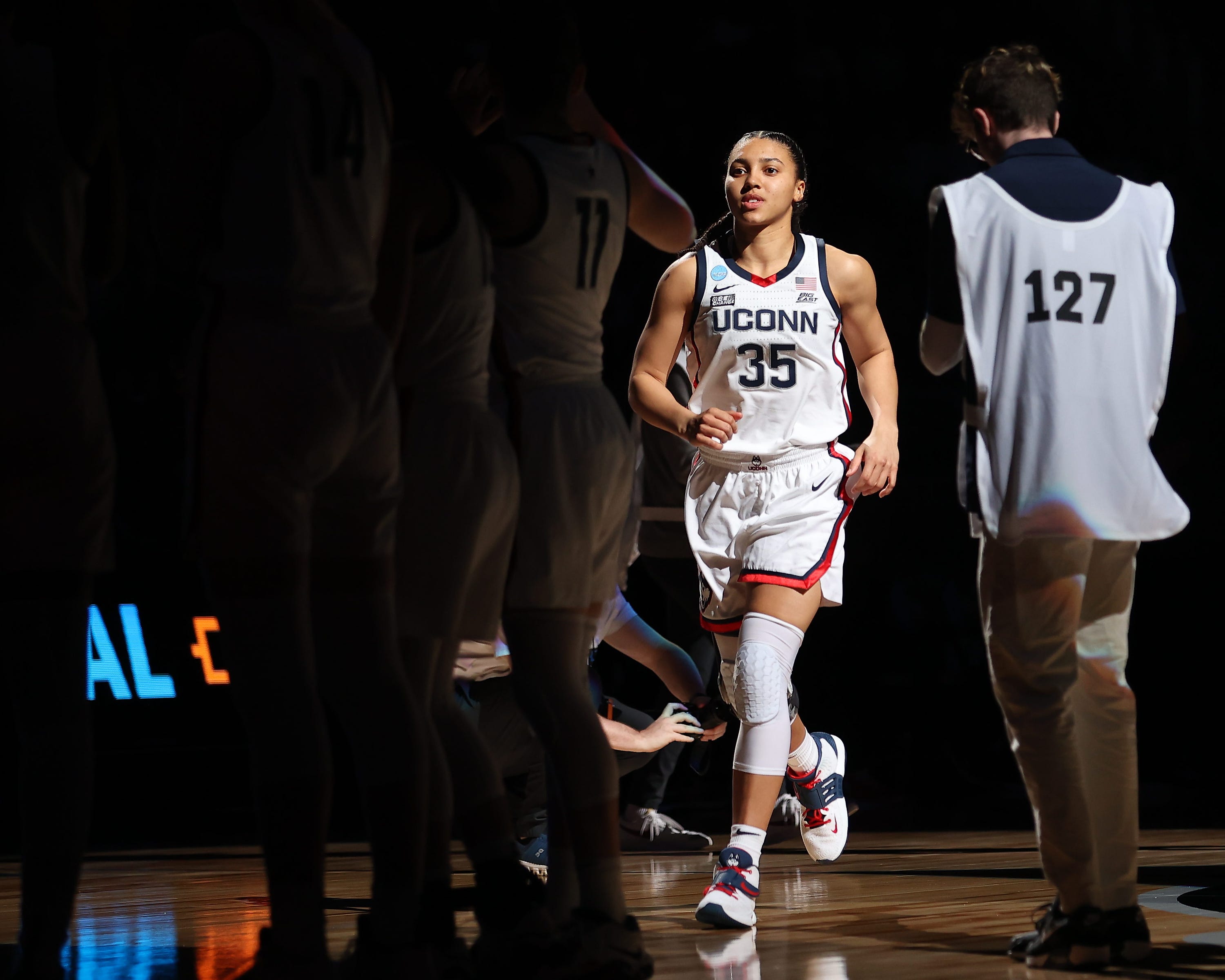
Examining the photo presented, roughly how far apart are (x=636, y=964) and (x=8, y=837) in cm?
479

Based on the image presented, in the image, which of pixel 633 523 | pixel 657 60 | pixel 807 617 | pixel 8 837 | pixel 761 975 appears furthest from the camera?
pixel 657 60

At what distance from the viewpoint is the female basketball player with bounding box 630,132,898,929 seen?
13.2ft

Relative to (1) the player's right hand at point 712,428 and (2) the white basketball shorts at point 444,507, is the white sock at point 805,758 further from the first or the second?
(2) the white basketball shorts at point 444,507

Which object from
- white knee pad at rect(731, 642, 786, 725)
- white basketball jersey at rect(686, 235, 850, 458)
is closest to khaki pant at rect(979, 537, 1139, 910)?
white knee pad at rect(731, 642, 786, 725)

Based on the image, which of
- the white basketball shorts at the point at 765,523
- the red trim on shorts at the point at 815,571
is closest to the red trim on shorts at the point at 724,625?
the white basketball shorts at the point at 765,523

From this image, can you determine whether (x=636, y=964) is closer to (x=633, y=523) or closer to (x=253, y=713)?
(x=253, y=713)

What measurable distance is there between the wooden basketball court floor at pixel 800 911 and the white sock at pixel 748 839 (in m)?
0.16

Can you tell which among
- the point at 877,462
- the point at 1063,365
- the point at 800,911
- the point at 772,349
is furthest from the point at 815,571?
the point at 1063,365

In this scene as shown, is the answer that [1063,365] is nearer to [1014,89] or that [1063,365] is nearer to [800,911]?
[1014,89]

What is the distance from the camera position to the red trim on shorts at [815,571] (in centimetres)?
399

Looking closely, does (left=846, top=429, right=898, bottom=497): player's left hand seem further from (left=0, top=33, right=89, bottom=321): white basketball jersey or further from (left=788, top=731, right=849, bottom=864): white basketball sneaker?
(left=0, top=33, right=89, bottom=321): white basketball jersey

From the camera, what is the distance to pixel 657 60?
8664mm

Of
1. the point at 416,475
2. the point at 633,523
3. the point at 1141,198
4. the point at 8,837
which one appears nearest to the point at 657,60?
the point at 633,523

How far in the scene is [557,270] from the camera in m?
2.88
